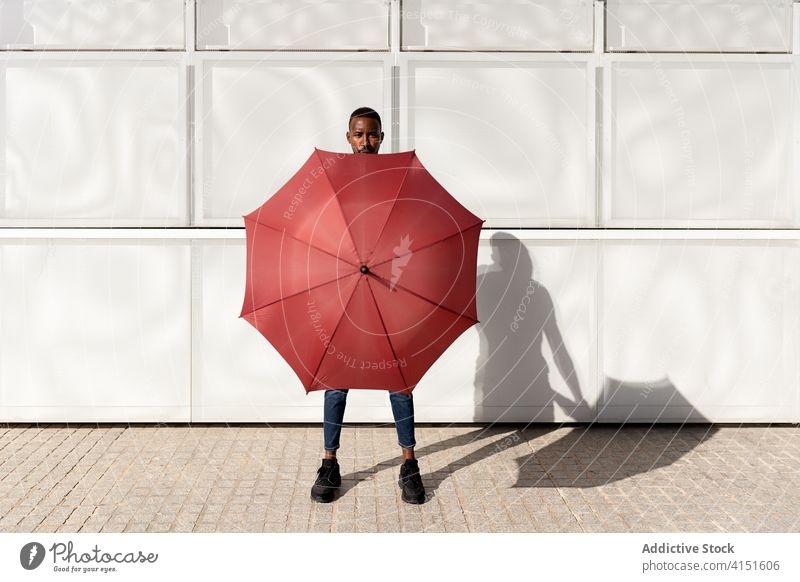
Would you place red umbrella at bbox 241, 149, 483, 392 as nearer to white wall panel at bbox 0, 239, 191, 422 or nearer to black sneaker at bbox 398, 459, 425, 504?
black sneaker at bbox 398, 459, 425, 504

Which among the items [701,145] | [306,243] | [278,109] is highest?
[278,109]

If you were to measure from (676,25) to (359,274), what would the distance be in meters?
4.24

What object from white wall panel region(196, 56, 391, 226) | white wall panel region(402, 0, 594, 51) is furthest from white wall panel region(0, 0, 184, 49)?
white wall panel region(402, 0, 594, 51)

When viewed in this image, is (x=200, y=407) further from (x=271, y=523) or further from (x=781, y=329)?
(x=781, y=329)

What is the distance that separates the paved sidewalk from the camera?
5.03 m

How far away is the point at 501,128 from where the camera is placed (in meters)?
7.25

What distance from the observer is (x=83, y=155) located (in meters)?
7.27

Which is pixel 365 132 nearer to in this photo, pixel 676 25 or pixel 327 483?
pixel 327 483

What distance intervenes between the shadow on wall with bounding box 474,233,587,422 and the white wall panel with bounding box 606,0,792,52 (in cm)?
192

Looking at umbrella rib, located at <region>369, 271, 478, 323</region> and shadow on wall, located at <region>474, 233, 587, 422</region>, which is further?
shadow on wall, located at <region>474, 233, 587, 422</region>

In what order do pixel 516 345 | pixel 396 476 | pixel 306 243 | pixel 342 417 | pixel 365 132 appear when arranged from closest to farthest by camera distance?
pixel 306 243 → pixel 365 132 → pixel 342 417 → pixel 396 476 → pixel 516 345

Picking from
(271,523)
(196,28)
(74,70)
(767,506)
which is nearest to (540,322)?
(767,506)

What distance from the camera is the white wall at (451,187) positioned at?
7.25 meters

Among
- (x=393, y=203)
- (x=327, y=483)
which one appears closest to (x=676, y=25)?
(x=393, y=203)
